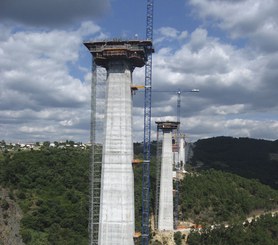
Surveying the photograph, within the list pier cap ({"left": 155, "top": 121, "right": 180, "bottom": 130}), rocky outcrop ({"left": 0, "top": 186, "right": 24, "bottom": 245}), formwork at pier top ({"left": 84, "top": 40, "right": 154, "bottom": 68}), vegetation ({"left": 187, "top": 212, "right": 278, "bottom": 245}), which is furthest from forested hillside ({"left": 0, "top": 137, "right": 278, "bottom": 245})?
formwork at pier top ({"left": 84, "top": 40, "right": 154, "bottom": 68})

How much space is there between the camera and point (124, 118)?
4616 centimetres

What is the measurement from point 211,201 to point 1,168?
5398 cm

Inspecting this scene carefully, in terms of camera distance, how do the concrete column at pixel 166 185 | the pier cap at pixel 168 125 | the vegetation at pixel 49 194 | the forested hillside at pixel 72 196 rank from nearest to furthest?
the vegetation at pixel 49 194 < the forested hillside at pixel 72 196 < the concrete column at pixel 166 185 < the pier cap at pixel 168 125

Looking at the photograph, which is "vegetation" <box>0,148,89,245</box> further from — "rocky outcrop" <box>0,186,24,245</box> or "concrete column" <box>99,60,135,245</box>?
"concrete column" <box>99,60,135,245</box>

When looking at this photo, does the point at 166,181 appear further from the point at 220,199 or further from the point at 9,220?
the point at 9,220

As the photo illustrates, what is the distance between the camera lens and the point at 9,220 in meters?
71.8

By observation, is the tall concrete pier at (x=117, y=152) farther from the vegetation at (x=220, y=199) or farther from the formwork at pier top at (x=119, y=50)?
the vegetation at (x=220, y=199)

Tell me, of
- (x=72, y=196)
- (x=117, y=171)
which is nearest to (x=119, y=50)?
(x=117, y=171)

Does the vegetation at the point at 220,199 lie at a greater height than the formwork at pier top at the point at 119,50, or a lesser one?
lesser

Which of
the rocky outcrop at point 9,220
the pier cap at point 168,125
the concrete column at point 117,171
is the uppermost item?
the pier cap at point 168,125

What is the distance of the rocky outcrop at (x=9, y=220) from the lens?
67.3m

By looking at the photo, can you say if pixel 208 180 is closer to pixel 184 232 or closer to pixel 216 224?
pixel 216 224

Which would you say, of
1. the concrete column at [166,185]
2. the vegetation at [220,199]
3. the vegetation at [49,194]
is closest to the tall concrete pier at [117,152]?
the vegetation at [49,194]

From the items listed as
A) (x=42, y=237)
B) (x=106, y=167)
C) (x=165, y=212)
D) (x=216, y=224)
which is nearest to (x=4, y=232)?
(x=42, y=237)
